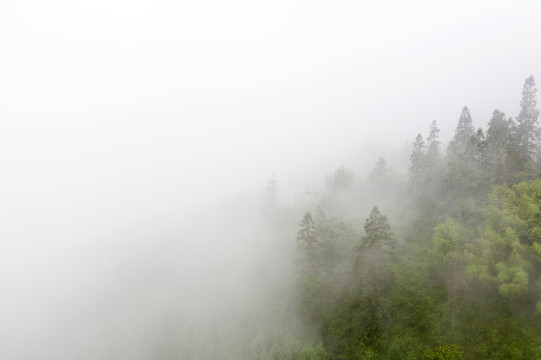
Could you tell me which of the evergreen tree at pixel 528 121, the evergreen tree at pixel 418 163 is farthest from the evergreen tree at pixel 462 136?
the evergreen tree at pixel 528 121

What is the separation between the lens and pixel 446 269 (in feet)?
181

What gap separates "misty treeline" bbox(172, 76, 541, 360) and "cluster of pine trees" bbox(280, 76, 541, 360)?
0.20 metres

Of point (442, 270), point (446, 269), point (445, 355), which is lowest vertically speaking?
point (445, 355)

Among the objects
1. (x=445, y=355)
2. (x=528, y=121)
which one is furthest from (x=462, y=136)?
(x=445, y=355)

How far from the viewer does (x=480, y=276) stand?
4550 centimetres

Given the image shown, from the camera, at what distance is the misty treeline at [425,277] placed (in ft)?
147

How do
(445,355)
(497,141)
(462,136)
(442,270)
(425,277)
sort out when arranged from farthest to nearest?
(462,136), (497,141), (425,277), (442,270), (445,355)

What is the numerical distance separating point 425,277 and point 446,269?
163 inches

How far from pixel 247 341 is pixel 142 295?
6128 centimetres

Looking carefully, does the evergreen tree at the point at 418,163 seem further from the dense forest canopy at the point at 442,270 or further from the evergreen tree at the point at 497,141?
the evergreen tree at the point at 497,141

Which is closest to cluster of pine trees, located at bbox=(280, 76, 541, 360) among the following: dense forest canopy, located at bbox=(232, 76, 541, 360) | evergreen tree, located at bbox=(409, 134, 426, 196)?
dense forest canopy, located at bbox=(232, 76, 541, 360)

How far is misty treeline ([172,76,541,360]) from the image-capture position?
4466cm

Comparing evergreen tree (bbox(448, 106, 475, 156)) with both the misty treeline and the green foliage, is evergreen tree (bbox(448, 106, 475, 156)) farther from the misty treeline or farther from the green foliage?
the green foliage

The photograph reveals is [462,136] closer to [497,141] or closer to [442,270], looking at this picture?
[497,141]
